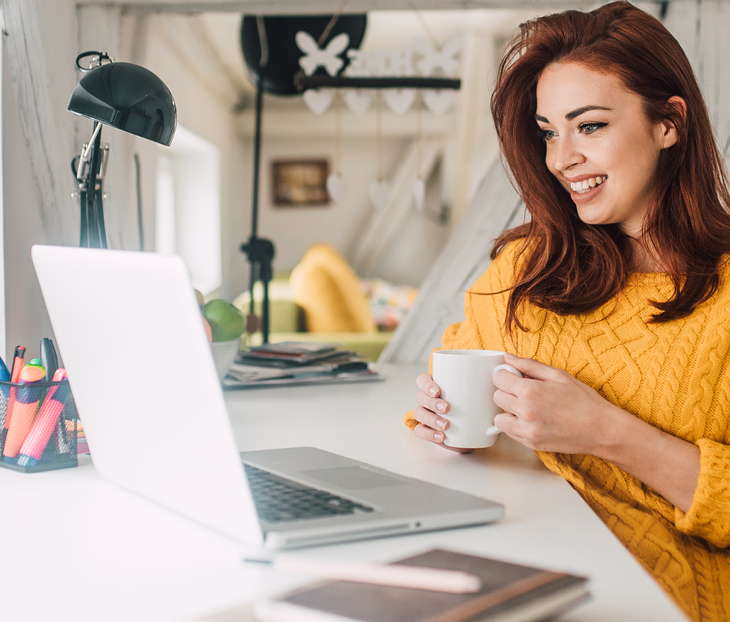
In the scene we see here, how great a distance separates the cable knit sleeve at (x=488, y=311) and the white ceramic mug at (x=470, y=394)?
10.2 inches

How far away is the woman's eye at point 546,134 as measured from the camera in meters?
1.07

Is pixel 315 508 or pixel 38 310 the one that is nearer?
pixel 315 508

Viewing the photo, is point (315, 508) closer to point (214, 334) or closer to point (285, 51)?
point (214, 334)

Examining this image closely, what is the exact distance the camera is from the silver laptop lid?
0.50 m

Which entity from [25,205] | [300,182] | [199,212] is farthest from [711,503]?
[300,182]

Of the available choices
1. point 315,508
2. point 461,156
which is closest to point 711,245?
point 315,508

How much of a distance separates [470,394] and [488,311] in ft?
1.13

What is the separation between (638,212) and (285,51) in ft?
4.67

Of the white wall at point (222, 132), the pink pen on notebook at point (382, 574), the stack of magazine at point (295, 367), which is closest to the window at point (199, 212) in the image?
the white wall at point (222, 132)

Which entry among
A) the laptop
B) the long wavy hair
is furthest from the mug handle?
the long wavy hair

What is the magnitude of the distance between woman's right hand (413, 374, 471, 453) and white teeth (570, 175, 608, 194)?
1.30ft

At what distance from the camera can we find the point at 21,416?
792 mm

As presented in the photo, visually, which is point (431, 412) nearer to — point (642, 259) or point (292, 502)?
point (292, 502)

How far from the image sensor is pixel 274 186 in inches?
241
